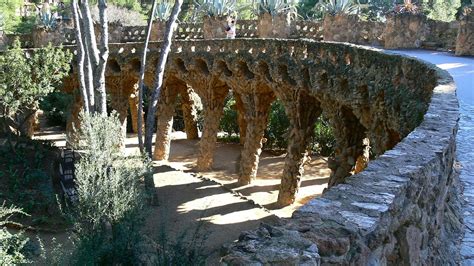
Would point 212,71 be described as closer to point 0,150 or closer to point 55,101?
point 0,150

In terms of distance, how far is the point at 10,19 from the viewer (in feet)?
104

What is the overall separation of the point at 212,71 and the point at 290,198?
16.5 feet

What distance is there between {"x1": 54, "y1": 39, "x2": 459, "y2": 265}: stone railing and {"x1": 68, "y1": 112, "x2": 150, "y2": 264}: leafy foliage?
12.4ft

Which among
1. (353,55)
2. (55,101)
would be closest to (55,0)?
(55,101)

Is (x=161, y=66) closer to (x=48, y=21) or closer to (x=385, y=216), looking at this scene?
(x=48, y=21)

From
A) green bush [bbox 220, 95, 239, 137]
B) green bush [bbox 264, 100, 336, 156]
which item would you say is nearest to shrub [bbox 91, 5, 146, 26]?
green bush [bbox 220, 95, 239, 137]

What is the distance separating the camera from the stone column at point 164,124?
20453mm

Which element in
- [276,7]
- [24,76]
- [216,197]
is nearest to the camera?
[216,197]

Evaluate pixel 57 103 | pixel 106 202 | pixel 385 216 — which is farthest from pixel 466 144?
pixel 57 103

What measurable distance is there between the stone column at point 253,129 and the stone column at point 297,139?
205cm

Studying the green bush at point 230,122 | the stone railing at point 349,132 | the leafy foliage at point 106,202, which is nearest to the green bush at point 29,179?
the leafy foliage at point 106,202

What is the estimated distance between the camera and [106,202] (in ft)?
31.7

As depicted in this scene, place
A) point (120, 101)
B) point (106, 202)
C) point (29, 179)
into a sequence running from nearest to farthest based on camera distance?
point (106, 202)
point (29, 179)
point (120, 101)

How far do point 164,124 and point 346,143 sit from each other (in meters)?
9.30
